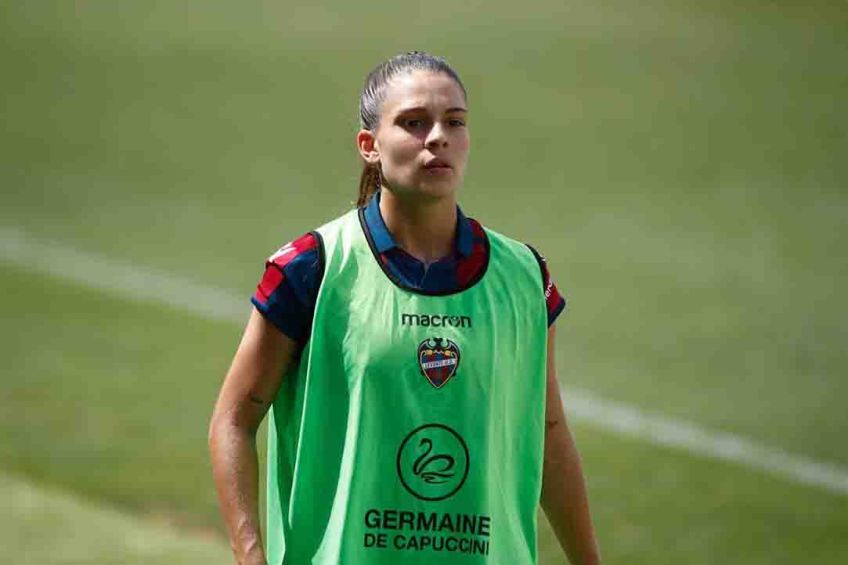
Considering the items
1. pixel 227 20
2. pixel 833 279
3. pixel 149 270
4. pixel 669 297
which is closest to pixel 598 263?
pixel 669 297

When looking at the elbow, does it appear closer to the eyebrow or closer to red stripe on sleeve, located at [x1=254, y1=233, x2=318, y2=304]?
red stripe on sleeve, located at [x1=254, y1=233, x2=318, y2=304]

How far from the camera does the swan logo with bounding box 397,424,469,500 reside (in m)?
4.16

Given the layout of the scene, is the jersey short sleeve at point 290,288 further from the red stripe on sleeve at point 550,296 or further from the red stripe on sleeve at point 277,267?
the red stripe on sleeve at point 550,296

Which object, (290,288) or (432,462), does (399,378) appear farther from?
(290,288)

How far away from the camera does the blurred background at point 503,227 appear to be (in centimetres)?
933

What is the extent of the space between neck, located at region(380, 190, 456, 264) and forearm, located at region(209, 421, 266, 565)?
20.3 inches

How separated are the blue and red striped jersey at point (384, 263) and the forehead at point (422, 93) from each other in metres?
0.22

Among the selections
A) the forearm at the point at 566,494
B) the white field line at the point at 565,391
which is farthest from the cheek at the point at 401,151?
the white field line at the point at 565,391

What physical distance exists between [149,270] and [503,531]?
8031 millimetres

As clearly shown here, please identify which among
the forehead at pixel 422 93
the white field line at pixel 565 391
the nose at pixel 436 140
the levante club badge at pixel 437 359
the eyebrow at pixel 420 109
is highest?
the white field line at pixel 565 391

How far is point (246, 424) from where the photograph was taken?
4.27m

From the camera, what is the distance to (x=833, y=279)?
1205cm

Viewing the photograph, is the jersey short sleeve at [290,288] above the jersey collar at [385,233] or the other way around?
the other way around

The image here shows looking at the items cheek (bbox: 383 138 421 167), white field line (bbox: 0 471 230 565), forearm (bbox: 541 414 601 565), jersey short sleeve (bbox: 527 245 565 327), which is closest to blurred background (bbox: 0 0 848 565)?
white field line (bbox: 0 471 230 565)
